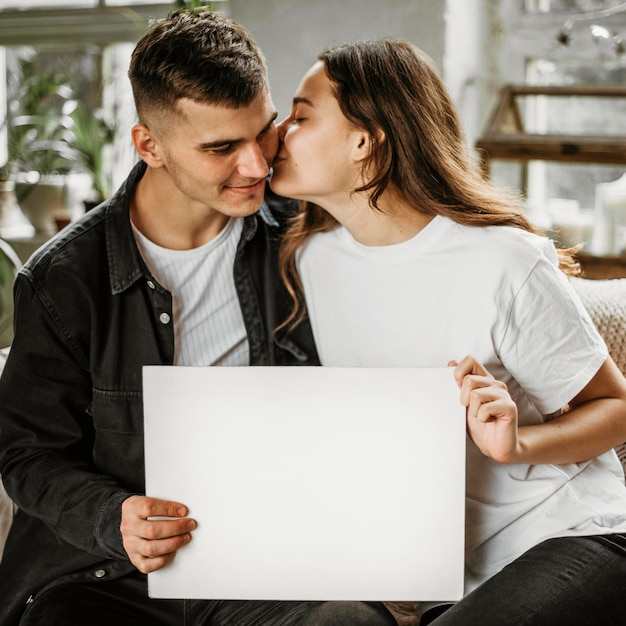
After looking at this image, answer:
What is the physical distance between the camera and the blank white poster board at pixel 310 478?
1.16 m

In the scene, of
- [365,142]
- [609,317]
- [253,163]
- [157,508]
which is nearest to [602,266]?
[609,317]

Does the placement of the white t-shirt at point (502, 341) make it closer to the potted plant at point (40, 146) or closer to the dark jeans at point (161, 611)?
the dark jeans at point (161, 611)

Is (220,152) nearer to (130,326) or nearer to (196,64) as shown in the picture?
(196,64)

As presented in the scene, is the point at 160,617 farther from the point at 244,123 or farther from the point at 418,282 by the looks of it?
the point at 244,123

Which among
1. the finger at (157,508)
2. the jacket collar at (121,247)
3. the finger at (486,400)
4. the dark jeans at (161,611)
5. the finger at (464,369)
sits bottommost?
the dark jeans at (161,611)

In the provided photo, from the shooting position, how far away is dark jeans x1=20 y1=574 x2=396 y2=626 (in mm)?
1238

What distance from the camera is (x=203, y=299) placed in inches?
57.2

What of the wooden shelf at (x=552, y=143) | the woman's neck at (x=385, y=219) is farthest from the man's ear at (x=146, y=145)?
the wooden shelf at (x=552, y=143)

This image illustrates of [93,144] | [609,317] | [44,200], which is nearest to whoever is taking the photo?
[609,317]

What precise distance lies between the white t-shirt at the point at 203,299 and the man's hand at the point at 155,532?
0.30 m

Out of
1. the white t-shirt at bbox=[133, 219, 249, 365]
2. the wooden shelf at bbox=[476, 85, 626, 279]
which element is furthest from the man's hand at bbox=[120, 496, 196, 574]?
the wooden shelf at bbox=[476, 85, 626, 279]

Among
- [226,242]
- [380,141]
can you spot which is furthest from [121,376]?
[380,141]

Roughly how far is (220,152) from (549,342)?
1.86 feet

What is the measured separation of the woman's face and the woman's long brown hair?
18 millimetres
